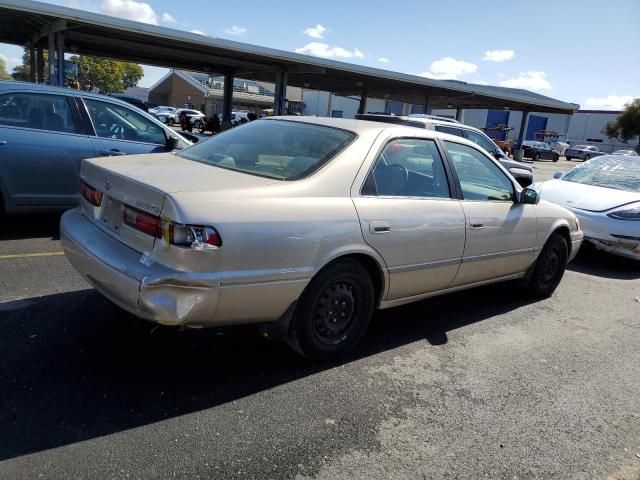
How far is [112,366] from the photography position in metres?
3.36

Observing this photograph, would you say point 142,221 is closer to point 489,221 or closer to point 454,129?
point 489,221

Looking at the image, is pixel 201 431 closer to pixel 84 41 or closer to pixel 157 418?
pixel 157 418

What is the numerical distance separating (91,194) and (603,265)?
22.7 ft

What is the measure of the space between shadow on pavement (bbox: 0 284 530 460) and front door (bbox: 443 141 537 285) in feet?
2.16

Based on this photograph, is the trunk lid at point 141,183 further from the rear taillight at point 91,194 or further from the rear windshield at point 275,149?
the rear windshield at point 275,149

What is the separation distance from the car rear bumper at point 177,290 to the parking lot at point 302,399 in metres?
0.39

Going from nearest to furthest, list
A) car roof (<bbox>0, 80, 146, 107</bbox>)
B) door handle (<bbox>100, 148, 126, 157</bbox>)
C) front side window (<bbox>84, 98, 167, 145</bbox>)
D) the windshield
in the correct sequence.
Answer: car roof (<bbox>0, 80, 146, 107</bbox>) < door handle (<bbox>100, 148, 126, 157</bbox>) < front side window (<bbox>84, 98, 167, 145</bbox>) < the windshield

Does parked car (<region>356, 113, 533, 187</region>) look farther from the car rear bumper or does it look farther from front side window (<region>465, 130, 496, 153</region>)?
the car rear bumper

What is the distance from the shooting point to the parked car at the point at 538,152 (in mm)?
42406

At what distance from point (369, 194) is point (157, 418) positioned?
192 cm

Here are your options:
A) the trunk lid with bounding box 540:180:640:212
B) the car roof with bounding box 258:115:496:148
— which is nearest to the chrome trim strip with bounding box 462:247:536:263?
the car roof with bounding box 258:115:496:148

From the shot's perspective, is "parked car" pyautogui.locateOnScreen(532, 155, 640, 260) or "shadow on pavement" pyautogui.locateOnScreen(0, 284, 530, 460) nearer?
"shadow on pavement" pyautogui.locateOnScreen(0, 284, 530, 460)

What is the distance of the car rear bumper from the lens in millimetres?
2863

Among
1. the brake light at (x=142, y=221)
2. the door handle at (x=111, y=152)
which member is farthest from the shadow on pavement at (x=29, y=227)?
the brake light at (x=142, y=221)
